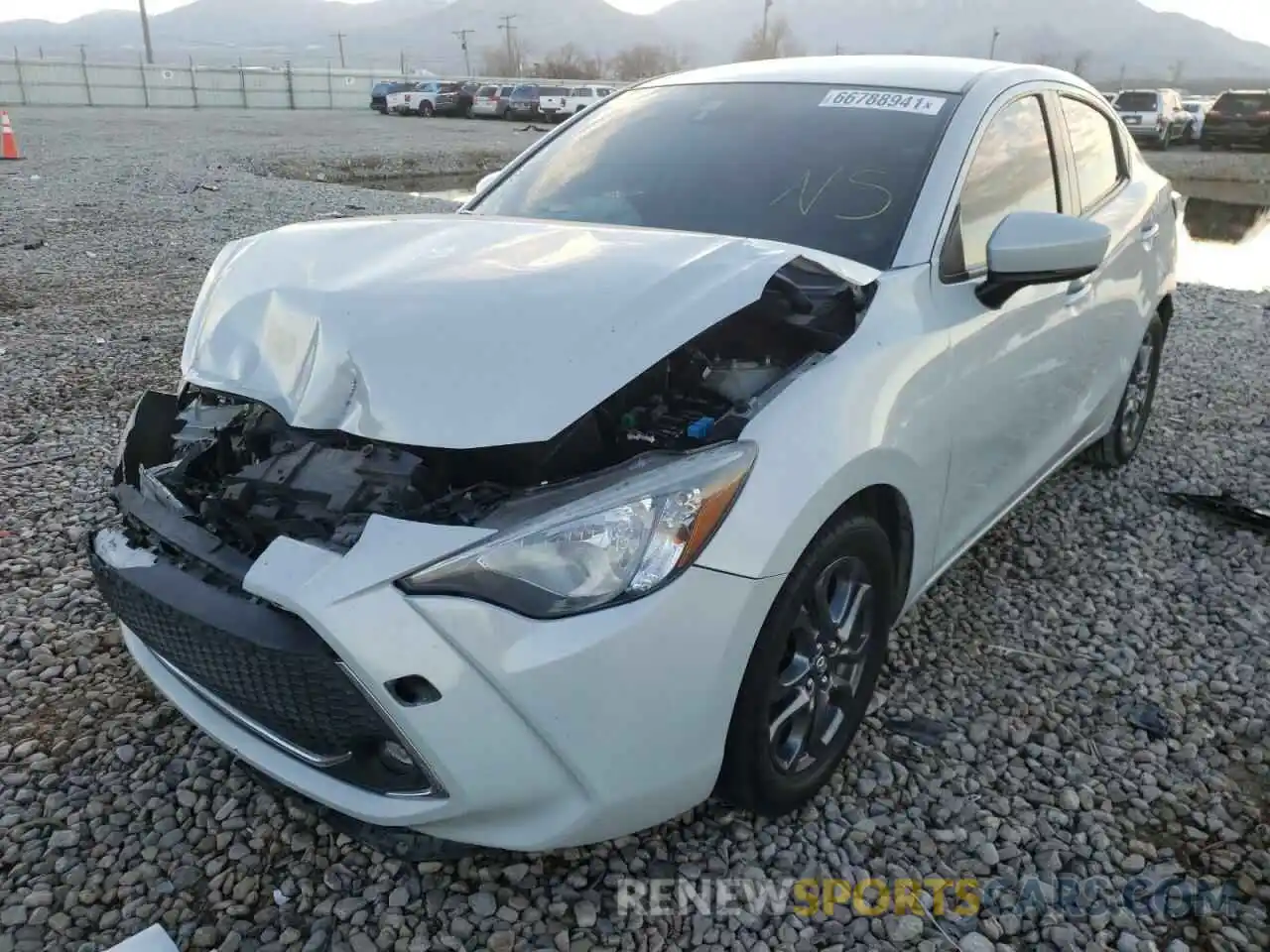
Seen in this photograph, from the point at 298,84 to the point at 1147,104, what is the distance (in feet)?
121

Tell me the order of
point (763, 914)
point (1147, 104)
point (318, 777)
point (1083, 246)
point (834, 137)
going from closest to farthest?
point (318, 777), point (763, 914), point (1083, 246), point (834, 137), point (1147, 104)

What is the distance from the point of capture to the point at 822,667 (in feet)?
7.31

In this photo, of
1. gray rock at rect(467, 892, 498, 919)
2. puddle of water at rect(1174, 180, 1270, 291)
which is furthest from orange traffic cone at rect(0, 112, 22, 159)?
gray rock at rect(467, 892, 498, 919)

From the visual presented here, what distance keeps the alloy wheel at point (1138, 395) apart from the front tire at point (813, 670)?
259cm

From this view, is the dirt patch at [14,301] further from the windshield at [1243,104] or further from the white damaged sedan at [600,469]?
the windshield at [1243,104]

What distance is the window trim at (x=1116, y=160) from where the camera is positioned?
3.49m

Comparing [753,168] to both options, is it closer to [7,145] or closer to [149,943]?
[149,943]

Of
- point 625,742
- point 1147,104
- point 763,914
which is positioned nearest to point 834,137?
point 625,742

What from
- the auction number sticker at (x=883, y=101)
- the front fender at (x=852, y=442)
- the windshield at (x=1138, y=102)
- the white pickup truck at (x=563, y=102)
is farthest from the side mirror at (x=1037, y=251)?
the white pickup truck at (x=563, y=102)

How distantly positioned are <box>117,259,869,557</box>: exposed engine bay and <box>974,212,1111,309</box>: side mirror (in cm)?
52

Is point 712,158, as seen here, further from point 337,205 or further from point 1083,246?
point 337,205

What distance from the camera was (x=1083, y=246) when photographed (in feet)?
8.42

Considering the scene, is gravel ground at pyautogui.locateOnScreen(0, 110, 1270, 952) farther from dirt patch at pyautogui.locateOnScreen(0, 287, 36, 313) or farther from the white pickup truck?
the white pickup truck

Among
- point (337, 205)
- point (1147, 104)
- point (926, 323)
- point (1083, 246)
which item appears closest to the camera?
point (926, 323)
